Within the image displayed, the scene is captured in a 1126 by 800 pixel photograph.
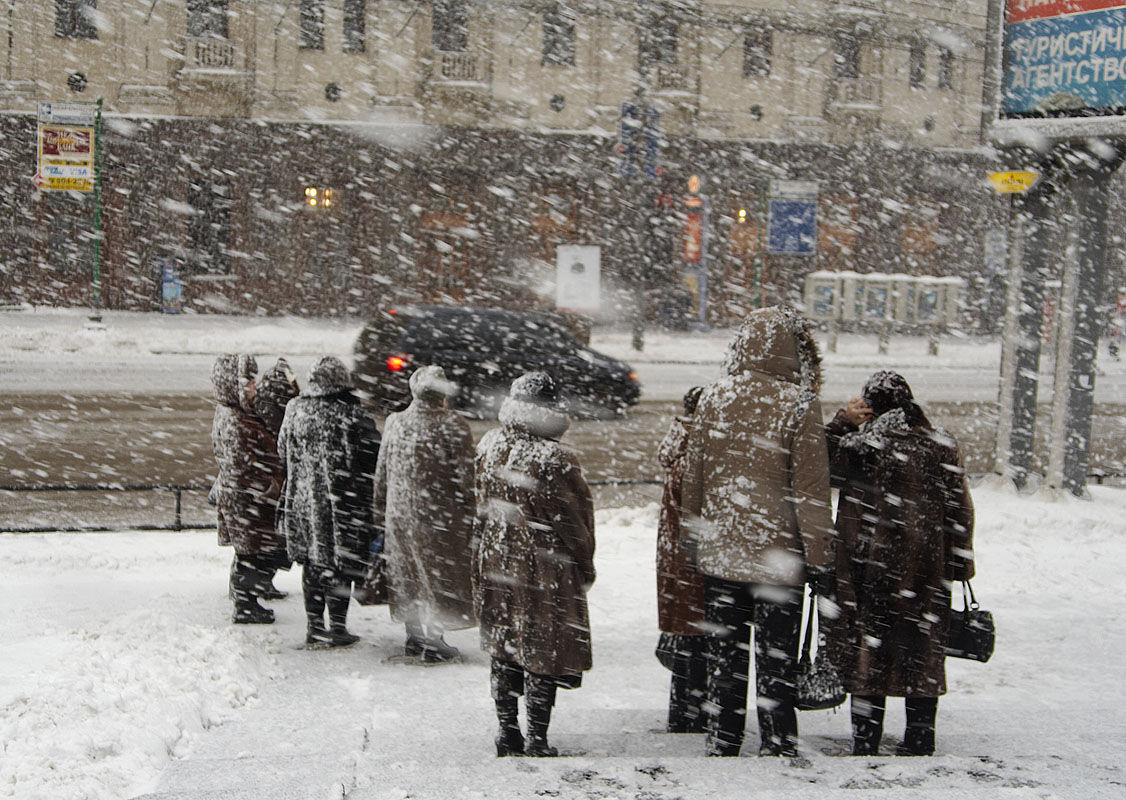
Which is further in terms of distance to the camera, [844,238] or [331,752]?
[844,238]

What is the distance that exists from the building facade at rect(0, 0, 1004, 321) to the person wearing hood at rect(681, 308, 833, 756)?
803 inches

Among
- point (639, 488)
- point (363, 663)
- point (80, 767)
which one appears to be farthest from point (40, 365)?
point (80, 767)

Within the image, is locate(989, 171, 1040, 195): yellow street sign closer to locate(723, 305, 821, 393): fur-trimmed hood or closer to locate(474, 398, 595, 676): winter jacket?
locate(723, 305, 821, 393): fur-trimmed hood

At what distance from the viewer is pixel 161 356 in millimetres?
20781

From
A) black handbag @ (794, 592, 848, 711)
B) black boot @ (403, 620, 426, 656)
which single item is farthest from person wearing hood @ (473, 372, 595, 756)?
black boot @ (403, 620, 426, 656)

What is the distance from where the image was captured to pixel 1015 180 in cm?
998

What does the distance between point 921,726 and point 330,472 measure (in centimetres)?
315

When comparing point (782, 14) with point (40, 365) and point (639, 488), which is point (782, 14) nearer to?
point (40, 365)

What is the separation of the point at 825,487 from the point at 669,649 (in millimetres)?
1208

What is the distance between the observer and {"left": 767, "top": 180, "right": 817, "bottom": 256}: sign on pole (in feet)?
94.2

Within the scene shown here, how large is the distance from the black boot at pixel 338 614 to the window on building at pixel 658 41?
26656 millimetres

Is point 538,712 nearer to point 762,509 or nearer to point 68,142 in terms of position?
point 762,509

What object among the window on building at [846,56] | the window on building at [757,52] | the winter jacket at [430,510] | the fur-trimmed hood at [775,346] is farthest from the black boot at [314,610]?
the window on building at [846,56]

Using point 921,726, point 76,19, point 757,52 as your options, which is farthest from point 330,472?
point 757,52
